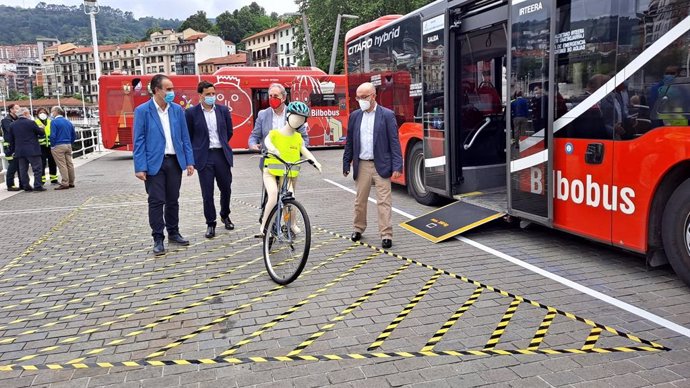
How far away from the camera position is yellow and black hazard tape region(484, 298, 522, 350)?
3696 mm

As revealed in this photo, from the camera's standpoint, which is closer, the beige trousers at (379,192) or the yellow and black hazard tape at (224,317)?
the yellow and black hazard tape at (224,317)

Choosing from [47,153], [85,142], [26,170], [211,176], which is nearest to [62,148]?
[26,170]

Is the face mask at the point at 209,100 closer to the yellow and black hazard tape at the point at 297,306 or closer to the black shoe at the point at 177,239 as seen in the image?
the black shoe at the point at 177,239

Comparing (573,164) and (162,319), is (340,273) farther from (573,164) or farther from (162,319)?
(573,164)

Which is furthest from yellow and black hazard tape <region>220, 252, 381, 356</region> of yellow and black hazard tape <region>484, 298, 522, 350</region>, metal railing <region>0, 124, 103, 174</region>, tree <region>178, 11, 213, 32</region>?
tree <region>178, 11, 213, 32</region>

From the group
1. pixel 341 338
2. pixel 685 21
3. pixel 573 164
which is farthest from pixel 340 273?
pixel 685 21

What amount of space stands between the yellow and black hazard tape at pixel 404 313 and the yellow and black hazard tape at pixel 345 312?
0.36 meters

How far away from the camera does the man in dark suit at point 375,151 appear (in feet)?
20.8

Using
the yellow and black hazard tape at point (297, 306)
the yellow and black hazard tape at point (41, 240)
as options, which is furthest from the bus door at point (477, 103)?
the yellow and black hazard tape at point (41, 240)

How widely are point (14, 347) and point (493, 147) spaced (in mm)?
6850

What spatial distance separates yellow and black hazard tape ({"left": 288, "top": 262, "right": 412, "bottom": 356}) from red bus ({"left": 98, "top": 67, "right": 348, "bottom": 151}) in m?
16.6

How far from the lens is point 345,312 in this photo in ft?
14.2

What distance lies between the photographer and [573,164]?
5535 millimetres

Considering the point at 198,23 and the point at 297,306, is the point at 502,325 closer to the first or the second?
the point at 297,306
